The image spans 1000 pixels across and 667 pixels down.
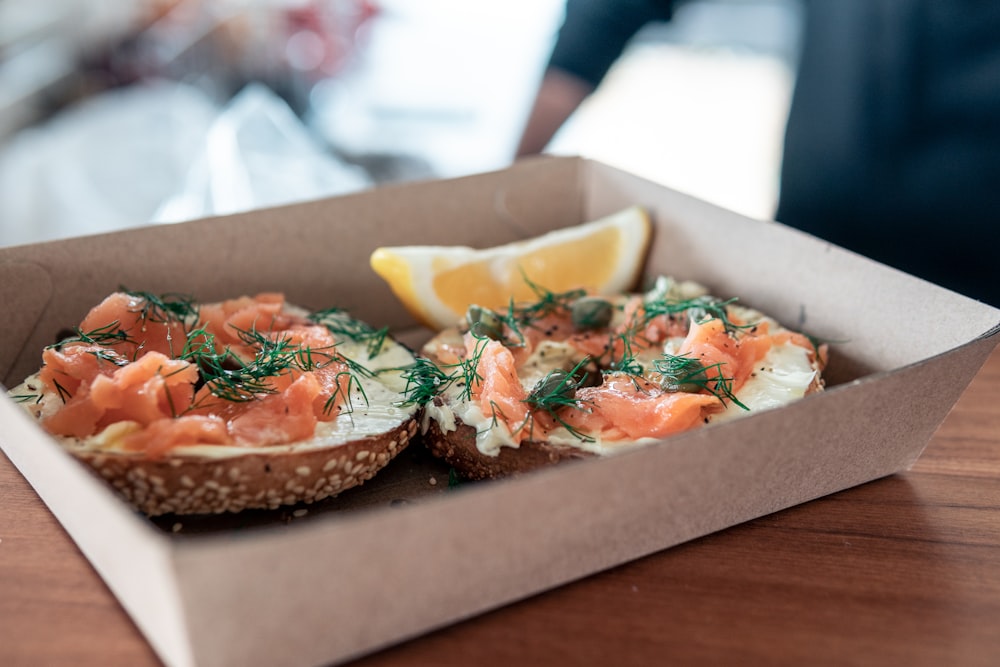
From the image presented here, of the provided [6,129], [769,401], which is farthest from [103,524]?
[6,129]

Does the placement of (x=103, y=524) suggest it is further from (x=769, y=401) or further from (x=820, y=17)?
(x=820, y=17)

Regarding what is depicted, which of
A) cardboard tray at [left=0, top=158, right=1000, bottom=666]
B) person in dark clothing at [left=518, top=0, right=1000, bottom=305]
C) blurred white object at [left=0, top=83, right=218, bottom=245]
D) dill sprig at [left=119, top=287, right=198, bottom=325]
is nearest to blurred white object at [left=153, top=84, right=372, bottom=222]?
blurred white object at [left=0, top=83, right=218, bottom=245]

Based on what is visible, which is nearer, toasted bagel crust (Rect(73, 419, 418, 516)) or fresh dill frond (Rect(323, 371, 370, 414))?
toasted bagel crust (Rect(73, 419, 418, 516))

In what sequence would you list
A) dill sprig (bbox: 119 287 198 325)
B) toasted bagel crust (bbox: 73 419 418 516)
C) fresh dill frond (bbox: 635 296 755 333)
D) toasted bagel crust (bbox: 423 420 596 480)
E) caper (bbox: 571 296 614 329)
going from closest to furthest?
toasted bagel crust (bbox: 73 419 418 516) → toasted bagel crust (bbox: 423 420 596 480) → dill sprig (bbox: 119 287 198 325) → fresh dill frond (bbox: 635 296 755 333) → caper (bbox: 571 296 614 329)

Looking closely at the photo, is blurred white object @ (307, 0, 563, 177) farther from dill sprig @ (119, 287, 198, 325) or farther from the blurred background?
dill sprig @ (119, 287, 198, 325)

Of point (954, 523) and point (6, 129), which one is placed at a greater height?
point (954, 523)

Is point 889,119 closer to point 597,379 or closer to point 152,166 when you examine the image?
point 597,379
